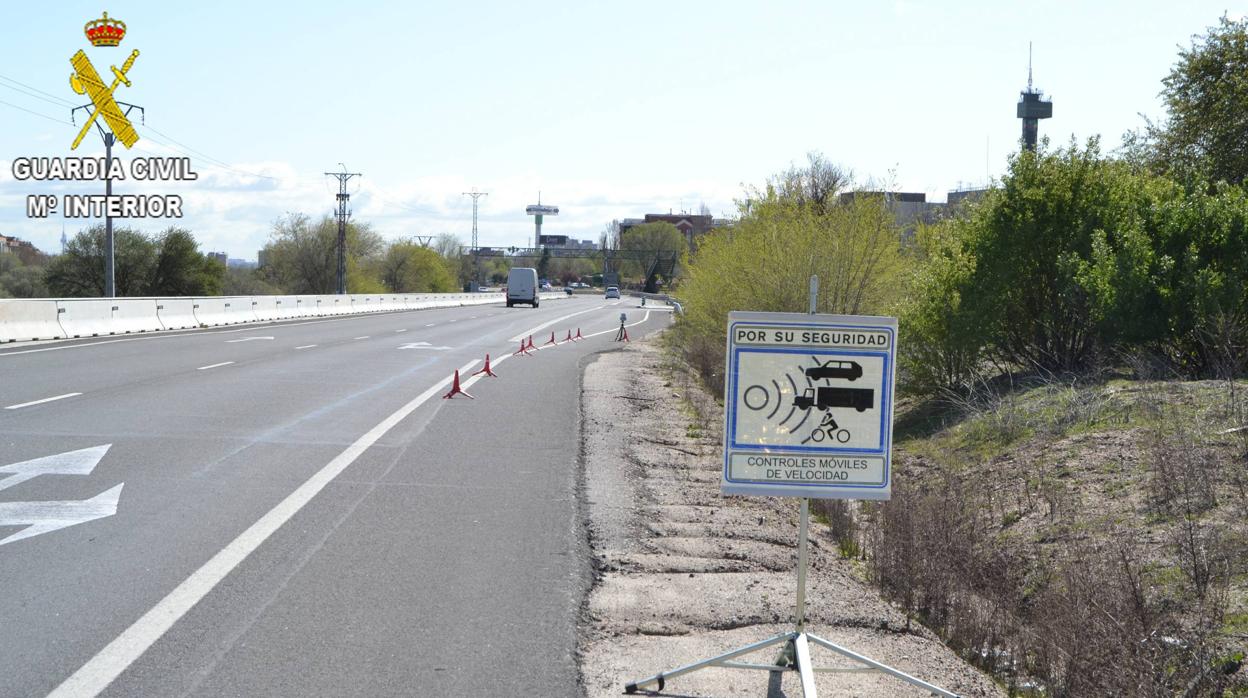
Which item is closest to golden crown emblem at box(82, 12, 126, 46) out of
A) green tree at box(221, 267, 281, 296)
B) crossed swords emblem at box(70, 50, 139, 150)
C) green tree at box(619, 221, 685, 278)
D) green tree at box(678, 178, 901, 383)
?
crossed swords emblem at box(70, 50, 139, 150)

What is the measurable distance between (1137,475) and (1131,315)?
6.16 metres

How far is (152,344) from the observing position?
28.3m

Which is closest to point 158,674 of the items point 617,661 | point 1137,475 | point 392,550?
point 617,661

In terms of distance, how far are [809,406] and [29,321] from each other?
27.0 meters

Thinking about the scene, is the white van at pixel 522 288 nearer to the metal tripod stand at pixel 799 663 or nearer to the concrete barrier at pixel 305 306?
the concrete barrier at pixel 305 306

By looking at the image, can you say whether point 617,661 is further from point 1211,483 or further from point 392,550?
point 1211,483

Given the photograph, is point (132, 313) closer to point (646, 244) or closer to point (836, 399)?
point (836, 399)

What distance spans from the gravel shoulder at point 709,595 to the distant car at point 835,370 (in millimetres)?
→ 1414

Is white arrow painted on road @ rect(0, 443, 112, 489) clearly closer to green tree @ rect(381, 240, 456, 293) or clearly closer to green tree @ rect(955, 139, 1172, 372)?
green tree @ rect(955, 139, 1172, 372)

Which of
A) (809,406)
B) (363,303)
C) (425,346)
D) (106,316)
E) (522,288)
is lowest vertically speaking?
(425,346)

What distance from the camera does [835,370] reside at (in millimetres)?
6051

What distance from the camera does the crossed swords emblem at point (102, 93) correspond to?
147ft

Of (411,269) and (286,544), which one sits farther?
(411,269)

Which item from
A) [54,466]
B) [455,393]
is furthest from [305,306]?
[54,466]
